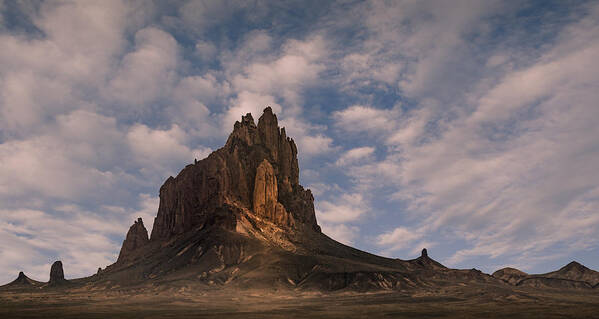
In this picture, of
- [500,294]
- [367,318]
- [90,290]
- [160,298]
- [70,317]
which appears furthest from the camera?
[90,290]

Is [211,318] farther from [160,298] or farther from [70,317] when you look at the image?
[160,298]

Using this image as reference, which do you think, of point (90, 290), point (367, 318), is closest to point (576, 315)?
point (367, 318)

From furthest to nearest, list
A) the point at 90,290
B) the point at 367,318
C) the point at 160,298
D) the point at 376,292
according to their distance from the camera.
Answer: the point at 90,290
the point at 376,292
the point at 160,298
the point at 367,318

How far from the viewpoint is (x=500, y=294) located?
171 meters

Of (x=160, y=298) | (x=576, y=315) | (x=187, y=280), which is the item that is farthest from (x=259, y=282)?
(x=576, y=315)

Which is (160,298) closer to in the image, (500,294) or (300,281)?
(300,281)

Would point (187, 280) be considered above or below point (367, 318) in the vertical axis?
above

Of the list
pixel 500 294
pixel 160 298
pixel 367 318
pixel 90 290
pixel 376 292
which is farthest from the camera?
pixel 90 290

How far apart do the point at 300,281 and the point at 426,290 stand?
51.2 metres

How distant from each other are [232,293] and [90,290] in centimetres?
6735

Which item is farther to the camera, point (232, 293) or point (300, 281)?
point (300, 281)

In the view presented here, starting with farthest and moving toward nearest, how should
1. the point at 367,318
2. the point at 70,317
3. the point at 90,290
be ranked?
the point at 90,290, the point at 70,317, the point at 367,318

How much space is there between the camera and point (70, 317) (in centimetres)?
9675

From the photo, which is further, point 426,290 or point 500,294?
point 426,290
